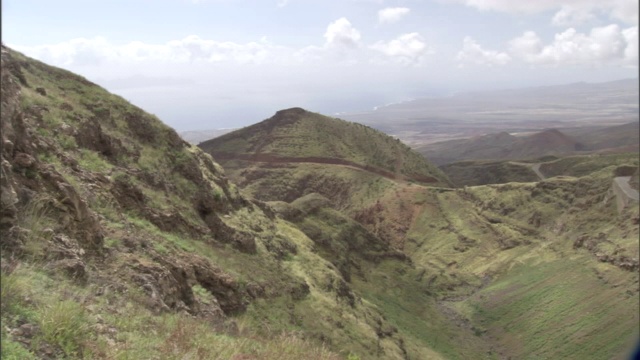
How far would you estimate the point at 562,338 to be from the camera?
28.2 m

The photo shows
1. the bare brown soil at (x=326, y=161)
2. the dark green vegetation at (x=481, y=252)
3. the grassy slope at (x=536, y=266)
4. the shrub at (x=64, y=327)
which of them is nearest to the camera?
the shrub at (x=64, y=327)

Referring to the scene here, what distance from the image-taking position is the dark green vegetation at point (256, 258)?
7488 mm

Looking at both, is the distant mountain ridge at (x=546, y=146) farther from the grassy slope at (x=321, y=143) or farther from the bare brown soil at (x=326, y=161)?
the bare brown soil at (x=326, y=161)

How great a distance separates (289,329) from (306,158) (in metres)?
64.2

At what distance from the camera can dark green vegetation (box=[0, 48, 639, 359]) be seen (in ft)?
24.6

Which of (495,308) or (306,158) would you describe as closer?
(495,308)

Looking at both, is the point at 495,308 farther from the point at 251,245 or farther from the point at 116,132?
the point at 116,132

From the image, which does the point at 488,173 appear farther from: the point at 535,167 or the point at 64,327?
the point at 64,327

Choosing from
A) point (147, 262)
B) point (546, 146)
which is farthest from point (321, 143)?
point (546, 146)

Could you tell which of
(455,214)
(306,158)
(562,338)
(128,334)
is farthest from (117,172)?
(306,158)

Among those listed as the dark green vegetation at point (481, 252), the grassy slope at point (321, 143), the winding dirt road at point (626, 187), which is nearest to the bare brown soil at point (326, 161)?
the dark green vegetation at point (481, 252)

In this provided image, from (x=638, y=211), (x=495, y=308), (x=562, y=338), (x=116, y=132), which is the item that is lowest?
(x=495, y=308)

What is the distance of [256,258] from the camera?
2331cm

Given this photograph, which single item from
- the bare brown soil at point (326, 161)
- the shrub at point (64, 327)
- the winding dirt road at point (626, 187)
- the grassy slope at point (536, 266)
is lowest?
the grassy slope at point (536, 266)
